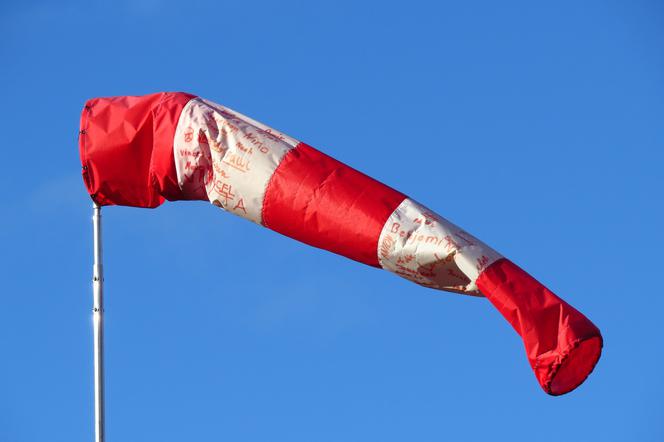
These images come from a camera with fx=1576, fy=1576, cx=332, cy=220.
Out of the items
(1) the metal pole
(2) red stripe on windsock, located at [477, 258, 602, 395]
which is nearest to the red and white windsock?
(2) red stripe on windsock, located at [477, 258, 602, 395]

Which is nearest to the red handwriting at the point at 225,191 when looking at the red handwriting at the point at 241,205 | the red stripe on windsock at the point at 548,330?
the red handwriting at the point at 241,205

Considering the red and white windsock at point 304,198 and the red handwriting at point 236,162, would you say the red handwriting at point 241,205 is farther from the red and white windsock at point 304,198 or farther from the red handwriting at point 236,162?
the red handwriting at point 236,162

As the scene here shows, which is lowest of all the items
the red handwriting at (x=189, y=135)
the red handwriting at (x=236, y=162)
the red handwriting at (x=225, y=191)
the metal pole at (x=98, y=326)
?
the metal pole at (x=98, y=326)

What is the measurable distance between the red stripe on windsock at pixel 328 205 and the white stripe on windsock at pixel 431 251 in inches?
7.5

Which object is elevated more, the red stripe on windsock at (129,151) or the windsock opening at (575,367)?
the red stripe on windsock at (129,151)

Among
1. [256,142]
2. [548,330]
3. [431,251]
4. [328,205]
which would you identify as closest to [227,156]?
[256,142]

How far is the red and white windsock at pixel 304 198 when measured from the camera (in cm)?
1914

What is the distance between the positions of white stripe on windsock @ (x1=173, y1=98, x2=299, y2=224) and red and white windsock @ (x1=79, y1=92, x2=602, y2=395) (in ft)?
0.04

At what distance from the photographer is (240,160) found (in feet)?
69.8

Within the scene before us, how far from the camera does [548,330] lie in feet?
62.6

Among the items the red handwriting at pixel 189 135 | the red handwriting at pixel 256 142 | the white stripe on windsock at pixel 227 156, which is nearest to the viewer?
the white stripe on windsock at pixel 227 156

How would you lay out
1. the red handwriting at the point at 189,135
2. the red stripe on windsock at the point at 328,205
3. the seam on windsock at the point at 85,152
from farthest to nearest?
1. the seam on windsock at the point at 85,152
2. the red handwriting at the point at 189,135
3. the red stripe on windsock at the point at 328,205

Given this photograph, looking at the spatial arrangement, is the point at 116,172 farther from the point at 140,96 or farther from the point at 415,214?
the point at 415,214

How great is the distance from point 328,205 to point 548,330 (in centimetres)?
341
